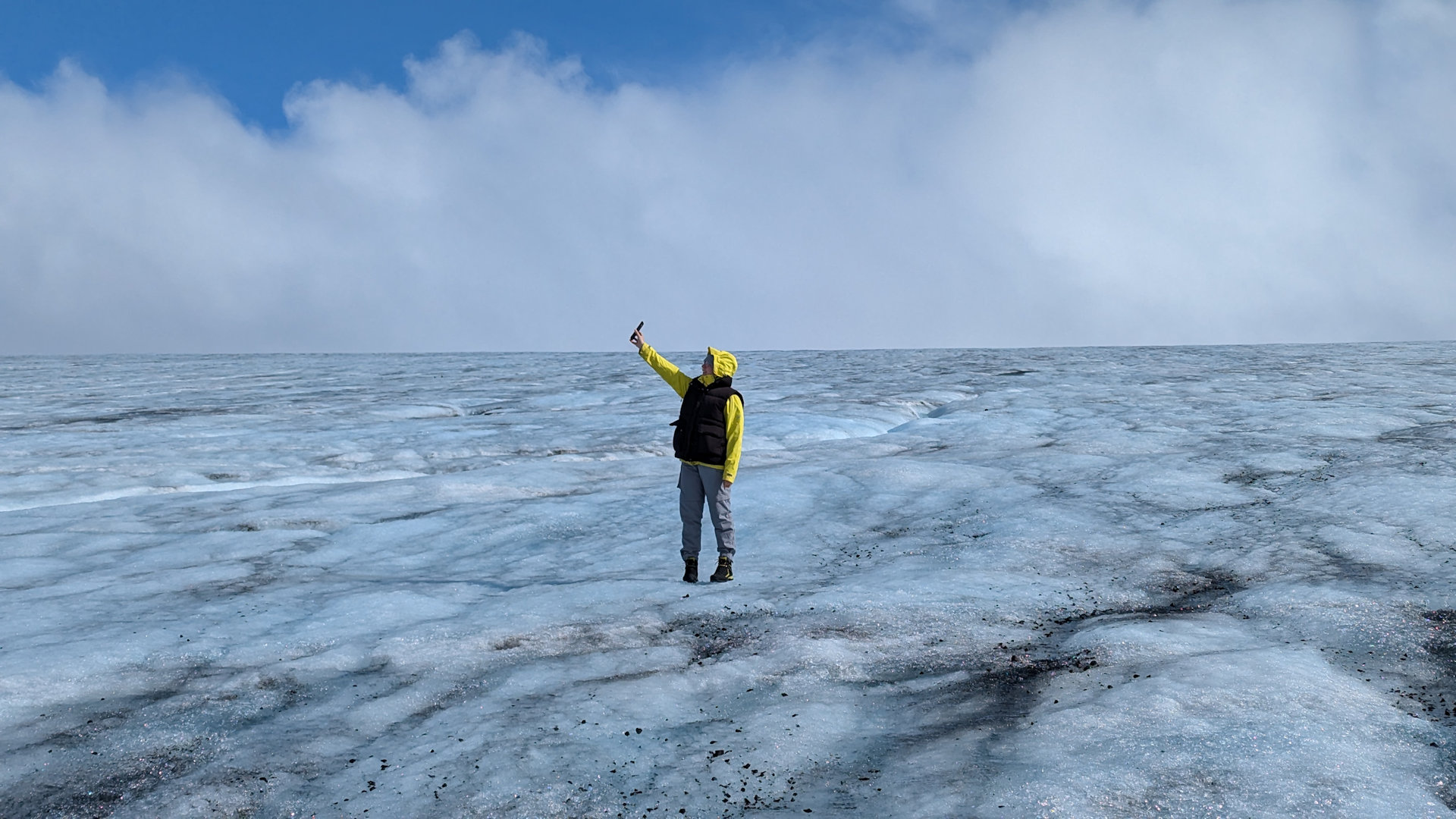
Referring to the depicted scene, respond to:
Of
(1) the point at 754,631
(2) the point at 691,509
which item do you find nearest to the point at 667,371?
(2) the point at 691,509

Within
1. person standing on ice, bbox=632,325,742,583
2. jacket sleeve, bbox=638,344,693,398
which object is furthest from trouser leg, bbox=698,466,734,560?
jacket sleeve, bbox=638,344,693,398

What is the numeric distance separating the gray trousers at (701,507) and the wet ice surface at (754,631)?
12.9 inches

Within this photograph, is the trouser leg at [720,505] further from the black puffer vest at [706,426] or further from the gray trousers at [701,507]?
the black puffer vest at [706,426]

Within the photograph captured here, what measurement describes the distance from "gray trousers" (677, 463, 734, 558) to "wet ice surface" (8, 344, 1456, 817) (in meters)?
0.33

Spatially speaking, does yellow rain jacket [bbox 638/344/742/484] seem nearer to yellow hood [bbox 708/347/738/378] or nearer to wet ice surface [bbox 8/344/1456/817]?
yellow hood [bbox 708/347/738/378]

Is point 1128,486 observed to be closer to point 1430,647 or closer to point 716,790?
point 1430,647

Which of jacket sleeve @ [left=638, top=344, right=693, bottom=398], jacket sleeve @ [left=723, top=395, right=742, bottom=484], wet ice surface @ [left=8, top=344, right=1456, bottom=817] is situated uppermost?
jacket sleeve @ [left=638, top=344, right=693, bottom=398]

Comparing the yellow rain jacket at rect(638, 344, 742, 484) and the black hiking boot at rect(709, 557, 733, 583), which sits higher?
the yellow rain jacket at rect(638, 344, 742, 484)

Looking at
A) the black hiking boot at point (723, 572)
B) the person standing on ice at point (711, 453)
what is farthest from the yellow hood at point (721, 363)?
the black hiking boot at point (723, 572)

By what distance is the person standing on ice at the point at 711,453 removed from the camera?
21.9 ft

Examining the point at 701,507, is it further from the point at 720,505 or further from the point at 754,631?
the point at 754,631

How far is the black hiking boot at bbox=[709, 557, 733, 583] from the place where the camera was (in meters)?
6.77

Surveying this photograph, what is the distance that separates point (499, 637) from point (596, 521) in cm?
308

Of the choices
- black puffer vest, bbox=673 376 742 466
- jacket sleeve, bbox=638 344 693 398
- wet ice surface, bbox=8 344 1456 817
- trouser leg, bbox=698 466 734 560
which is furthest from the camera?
jacket sleeve, bbox=638 344 693 398
